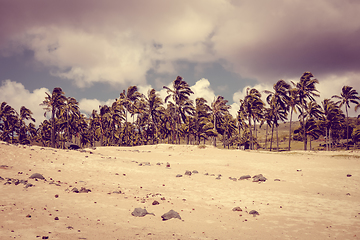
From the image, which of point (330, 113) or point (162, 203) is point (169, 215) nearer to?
point (162, 203)

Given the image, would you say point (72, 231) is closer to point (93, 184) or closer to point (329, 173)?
point (93, 184)

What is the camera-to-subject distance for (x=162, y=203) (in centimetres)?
1051

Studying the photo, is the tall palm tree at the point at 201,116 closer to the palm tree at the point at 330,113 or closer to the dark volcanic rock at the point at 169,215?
the palm tree at the point at 330,113

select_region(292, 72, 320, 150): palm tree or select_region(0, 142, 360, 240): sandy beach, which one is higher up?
select_region(292, 72, 320, 150): palm tree

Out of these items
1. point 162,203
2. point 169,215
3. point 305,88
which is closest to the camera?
point 169,215

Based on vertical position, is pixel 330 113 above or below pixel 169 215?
above

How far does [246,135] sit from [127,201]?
75.3 metres

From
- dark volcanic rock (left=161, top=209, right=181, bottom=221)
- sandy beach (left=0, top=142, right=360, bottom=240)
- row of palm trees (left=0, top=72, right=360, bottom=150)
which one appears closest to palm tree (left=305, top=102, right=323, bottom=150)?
row of palm trees (left=0, top=72, right=360, bottom=150)

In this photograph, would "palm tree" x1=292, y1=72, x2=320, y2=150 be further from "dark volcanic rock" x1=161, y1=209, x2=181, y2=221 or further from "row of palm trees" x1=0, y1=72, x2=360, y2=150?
"dark volcanic rock" x1=161, y1=209, x2=181, y2=221

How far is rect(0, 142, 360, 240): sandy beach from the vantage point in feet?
23.7

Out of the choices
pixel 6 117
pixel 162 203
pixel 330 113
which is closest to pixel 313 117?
pixel 330 113

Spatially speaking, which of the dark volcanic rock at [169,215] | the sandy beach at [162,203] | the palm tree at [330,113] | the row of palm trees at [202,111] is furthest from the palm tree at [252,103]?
the dark volcanic rock at [169,215]

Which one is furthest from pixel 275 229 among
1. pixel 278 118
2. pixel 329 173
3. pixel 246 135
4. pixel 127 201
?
pixel 246 135

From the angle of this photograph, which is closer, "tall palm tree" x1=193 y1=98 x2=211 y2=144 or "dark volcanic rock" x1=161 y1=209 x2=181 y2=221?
"dark volcanic rock" x1=161 y1=209 x2=181 y2=221
